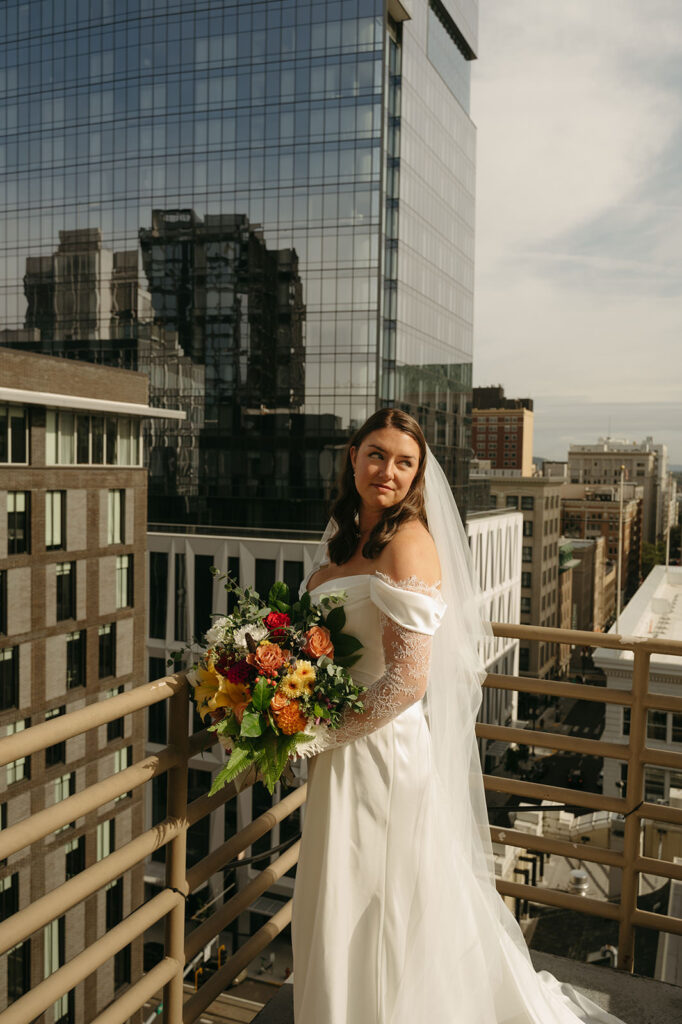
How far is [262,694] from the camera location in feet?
6.93

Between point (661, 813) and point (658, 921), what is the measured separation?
0.45 meters

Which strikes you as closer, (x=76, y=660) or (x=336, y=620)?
(x=336, y=620)

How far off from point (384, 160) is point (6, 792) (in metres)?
34.9

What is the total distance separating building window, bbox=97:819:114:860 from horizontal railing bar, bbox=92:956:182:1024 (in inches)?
1590

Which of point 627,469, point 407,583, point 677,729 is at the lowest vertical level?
point 677,729

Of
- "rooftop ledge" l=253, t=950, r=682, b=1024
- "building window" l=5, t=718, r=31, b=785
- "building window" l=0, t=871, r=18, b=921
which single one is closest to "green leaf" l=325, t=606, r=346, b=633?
"rooftop ledge" l=253, t=950, r=682, b=1024

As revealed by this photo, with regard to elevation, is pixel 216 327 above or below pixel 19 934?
above

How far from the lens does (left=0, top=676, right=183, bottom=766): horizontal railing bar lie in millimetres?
1682

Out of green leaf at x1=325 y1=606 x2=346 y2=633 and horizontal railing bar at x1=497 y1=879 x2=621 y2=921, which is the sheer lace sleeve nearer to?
green leaf at x1=325 y1=606 x2=346 y2=633

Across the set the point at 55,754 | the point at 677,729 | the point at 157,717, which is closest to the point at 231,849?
the point at 55,754

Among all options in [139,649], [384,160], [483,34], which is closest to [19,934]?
→ [139,649]

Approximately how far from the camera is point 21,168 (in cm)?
5078

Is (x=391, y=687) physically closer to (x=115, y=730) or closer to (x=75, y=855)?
(x=115, y=730)

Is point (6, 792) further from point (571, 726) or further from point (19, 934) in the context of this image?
point (571, 726)
